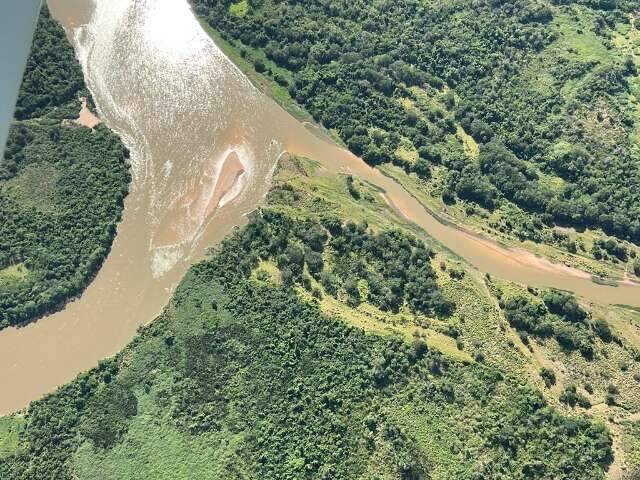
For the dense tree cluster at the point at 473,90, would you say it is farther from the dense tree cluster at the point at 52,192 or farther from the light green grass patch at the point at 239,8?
the dense tree cluster at the point at 52,192

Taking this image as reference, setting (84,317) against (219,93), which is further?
(219,93)

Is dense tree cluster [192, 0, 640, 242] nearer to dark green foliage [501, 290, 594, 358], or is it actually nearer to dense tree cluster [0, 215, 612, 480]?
dark green foliage [501, 290, 594, 358]

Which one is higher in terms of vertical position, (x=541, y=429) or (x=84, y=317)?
(x=541, y=429)

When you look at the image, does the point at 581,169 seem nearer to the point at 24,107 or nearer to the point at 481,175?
the point at 481,175

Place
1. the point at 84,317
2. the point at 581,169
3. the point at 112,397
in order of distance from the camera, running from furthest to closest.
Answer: the point at 581,169
the point at 84,317
the point at 112,397

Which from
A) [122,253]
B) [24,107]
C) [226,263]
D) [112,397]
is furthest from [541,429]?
[24,107]

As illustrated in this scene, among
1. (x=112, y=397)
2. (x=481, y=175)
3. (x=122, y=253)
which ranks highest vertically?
(x=481, y=175)

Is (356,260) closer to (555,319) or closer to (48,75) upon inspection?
(555,319)

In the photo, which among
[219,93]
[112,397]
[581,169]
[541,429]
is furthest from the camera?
[219,93]
